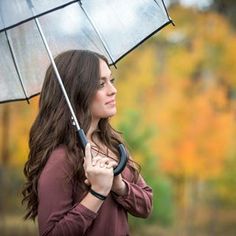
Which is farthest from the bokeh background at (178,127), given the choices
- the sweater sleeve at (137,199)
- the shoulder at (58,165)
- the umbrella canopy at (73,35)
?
the shoulder at (58,165)

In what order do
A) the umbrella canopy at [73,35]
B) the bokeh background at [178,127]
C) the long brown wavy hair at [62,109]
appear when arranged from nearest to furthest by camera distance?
the long brown wavy hair at [62,109]
the umbrella canopy at [73,35]
the bokeh background at [178,127]

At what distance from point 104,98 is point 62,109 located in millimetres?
146

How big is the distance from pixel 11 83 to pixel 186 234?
66.4 feet

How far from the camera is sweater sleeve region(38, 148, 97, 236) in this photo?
2.38 m

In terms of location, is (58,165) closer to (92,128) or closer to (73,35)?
(92,128)

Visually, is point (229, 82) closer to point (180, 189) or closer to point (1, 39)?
point (180, 189)

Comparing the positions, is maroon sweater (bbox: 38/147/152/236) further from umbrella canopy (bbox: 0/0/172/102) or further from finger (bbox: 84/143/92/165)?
umbrella canopy (bbox: 0/0/172/102)

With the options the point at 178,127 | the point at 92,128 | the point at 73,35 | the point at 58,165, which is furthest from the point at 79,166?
the point at 178,127

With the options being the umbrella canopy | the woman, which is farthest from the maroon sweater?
the umbrella canopy

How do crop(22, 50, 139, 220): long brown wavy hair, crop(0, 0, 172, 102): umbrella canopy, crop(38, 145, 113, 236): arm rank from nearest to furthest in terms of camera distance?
crop(38, 145, 113, 236): arm
crop(22, 50, 139, 220): long brown wavy hair
crop(0, 0, 172, 102): umbrella canopy

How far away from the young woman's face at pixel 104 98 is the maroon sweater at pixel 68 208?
0.62 ft

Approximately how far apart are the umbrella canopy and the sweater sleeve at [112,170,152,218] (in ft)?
1.84

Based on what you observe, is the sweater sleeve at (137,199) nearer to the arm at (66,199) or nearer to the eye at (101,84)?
the arm at (66,199)

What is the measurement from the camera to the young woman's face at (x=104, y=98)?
2.59m
